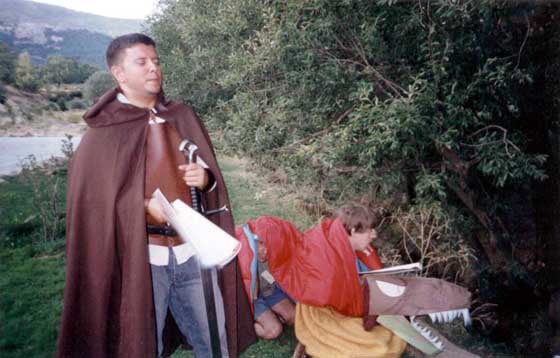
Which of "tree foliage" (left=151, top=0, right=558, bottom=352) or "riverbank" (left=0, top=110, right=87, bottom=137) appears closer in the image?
"riverbank" (left=0, top=110, right=87, bottom=137)

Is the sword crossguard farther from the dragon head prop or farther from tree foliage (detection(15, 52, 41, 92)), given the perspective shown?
the dragon head prop

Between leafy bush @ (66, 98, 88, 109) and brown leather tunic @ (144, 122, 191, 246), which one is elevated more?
leafy bush @ (66, 98, 88, 109)

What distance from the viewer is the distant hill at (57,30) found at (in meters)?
2.25

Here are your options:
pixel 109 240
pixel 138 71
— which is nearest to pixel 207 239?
pixel 109 240

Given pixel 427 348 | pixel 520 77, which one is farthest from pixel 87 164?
pixel 520 77

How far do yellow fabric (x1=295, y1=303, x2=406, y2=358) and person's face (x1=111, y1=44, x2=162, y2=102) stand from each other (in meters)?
1.76

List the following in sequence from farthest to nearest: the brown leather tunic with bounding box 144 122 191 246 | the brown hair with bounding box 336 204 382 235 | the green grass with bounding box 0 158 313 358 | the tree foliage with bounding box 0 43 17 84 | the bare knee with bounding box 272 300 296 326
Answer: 1. the bare knee with bounding box 272 300 296 326
2. the brown hair with bounding box 336 204 382 235
3. the green grass with bounding box 0 158 313 358
4. the tree foliage with bounding box 0 43 17 84
5. the brown leather tunic with bounding box 144 122 191 246

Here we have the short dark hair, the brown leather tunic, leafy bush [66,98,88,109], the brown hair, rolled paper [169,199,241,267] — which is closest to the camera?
rolled paper [169,199,241,267]

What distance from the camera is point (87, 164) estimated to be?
6.02 feet

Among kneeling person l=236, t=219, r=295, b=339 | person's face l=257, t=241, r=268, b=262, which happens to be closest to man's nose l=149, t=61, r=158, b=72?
kneeling person l=236, t=219, r=295, b=339

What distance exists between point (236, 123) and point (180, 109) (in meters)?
1.44

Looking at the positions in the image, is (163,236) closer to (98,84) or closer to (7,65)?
(98,84)

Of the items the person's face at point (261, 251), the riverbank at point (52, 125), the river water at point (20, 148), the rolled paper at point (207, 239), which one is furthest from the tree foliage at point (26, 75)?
the person's face at point (261, 251)

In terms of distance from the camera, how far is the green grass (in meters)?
2.58
